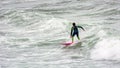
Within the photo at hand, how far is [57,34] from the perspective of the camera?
25.6 meters

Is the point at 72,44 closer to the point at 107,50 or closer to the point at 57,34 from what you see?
the point at 107,50

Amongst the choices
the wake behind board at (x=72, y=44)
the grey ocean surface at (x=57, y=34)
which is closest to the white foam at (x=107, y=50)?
the grey ocean surface at (x=57, y=34)

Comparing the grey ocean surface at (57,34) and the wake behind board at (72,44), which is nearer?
the grey ocean surface at (57,34)

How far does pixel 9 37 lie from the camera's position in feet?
83.5

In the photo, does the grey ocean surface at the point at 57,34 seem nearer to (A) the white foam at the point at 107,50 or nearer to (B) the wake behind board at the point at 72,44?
(A) the white foam at the point at 107,50

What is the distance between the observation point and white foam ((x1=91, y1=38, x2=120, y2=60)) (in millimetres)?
19203

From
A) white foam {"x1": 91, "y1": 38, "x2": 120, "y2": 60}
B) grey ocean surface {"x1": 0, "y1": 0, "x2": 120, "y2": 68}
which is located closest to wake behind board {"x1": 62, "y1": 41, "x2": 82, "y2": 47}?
grey ocean surface {"x1": 0, "y1": 0, "x2": 120, "y2": 68}

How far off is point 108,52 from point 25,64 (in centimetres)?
373

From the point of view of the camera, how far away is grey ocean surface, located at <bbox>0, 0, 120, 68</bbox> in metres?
19.2

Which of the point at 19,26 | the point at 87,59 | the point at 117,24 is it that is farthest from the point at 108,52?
the point at 19,26

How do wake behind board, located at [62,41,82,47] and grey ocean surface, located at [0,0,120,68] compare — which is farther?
wake behind board, located at [62,41,82,47]

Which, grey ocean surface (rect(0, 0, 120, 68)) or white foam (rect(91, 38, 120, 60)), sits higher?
white foam (rect(91, 38, 120, 60))

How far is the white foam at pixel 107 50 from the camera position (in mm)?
19203

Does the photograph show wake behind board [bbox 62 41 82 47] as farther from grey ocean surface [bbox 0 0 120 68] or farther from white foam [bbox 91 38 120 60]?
white foam [bbox 91 38 120 60]
